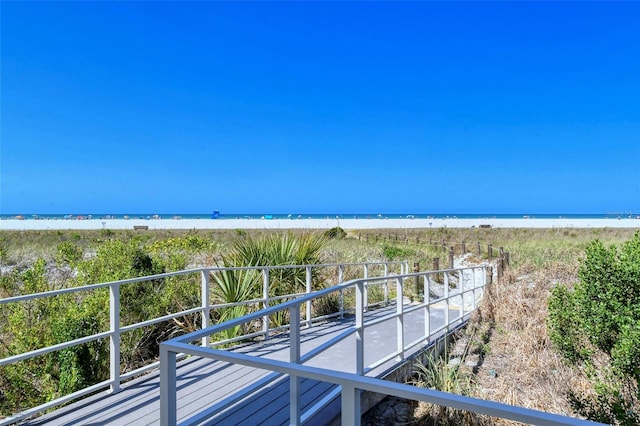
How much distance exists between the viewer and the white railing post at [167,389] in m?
1.90

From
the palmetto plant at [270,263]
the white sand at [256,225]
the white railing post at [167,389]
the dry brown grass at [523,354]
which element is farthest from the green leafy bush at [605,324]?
the white sand at [256,225]

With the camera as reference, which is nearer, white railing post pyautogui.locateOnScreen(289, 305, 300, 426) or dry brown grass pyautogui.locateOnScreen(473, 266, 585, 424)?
white railing post pyautogui.locateOnScreen(289, 305, 300, 426)

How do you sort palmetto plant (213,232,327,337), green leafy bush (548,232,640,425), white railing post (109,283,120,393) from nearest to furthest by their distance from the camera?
white railing post (109,283,120,393) < green leafy bush (548,232,640,425) < palmetto plant (213,232,327,337)

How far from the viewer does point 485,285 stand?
10.8 metres

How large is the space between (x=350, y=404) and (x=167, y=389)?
2.84ft

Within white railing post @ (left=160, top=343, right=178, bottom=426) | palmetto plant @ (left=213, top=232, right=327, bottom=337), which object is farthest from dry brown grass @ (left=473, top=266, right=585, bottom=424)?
white railing post @ (left=160, top=343, right=178, bottom=426)

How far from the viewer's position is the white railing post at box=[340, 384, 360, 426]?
1.57 metres

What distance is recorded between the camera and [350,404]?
1.58 metres

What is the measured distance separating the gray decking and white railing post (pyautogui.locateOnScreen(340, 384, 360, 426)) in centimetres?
123

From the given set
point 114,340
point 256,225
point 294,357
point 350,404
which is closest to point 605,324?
point 294,357

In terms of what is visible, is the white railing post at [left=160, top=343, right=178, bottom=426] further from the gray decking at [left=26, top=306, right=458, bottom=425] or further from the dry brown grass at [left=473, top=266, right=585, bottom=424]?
the dry brown grass at [left=473, top=266, right=585, bottom=424]

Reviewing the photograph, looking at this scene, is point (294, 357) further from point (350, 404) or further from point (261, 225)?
point (261, 225)

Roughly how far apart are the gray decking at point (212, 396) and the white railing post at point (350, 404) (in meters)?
1.23

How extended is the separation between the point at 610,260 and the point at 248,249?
6.30 m
